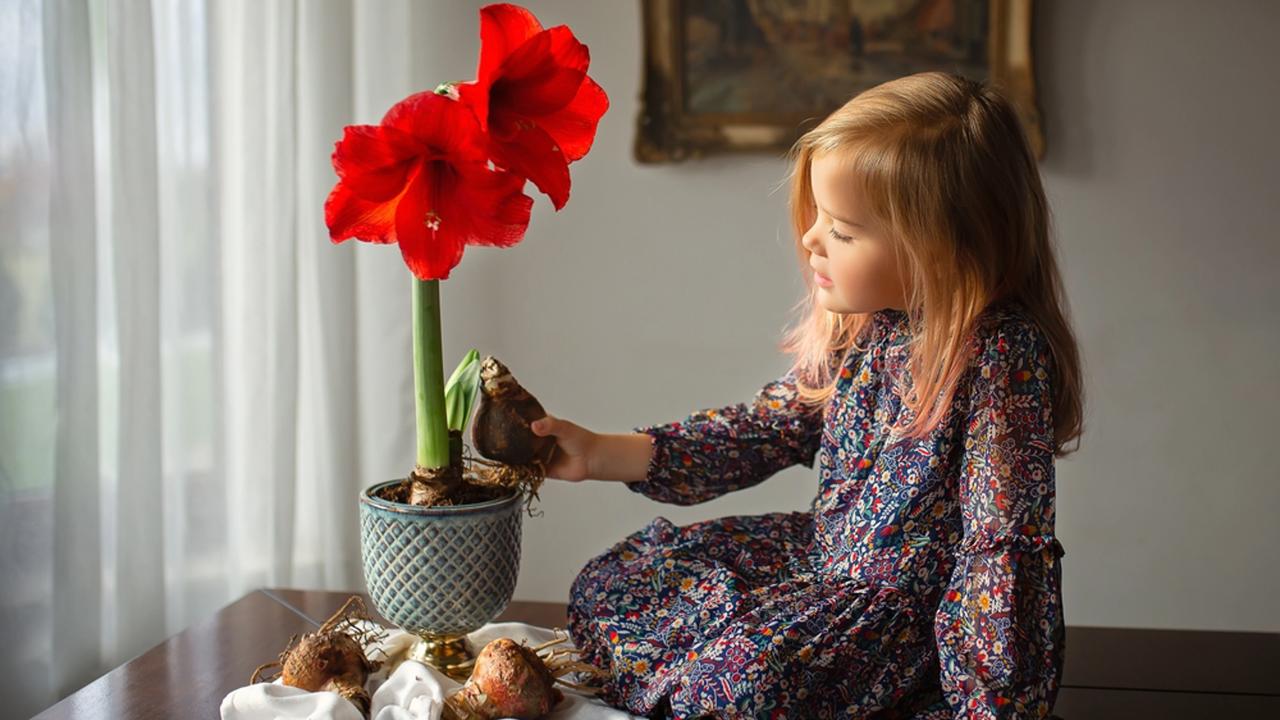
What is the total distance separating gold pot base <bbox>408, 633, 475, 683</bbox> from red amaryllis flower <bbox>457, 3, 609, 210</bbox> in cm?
37

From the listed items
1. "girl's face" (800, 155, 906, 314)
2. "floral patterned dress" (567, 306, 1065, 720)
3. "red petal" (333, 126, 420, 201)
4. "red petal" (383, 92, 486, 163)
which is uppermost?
"red petal" (383, 92, 486, 163)

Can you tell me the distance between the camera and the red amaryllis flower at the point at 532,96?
825 mm

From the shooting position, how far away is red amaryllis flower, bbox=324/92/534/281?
80cm

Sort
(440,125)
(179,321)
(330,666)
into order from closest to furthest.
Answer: (440,125) < (330,666) < (179,321)

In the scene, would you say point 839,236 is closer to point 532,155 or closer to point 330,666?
point 532,155

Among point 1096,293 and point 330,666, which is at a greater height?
point 1096,293

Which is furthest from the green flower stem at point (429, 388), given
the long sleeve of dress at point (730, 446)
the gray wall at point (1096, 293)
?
the gray wall at point (1096, 293)

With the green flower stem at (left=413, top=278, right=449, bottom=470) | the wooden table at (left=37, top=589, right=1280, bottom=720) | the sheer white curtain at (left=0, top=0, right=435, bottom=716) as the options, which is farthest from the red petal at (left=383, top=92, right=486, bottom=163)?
the sheer white curtain at (left=0, top=0, right=435, bottom=716)

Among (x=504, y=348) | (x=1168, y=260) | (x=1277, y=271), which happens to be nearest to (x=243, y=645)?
(x=504, y=348)

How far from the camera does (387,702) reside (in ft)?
2.90

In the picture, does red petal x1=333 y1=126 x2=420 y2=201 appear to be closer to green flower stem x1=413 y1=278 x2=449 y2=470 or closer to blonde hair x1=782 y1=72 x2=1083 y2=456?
green flower stem x1=413 y1=278 x2=449 y2=470

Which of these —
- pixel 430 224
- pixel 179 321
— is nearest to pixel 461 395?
pixel 430 224

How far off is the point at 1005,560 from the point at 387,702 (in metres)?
0.47

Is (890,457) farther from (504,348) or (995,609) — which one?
(504,348)
